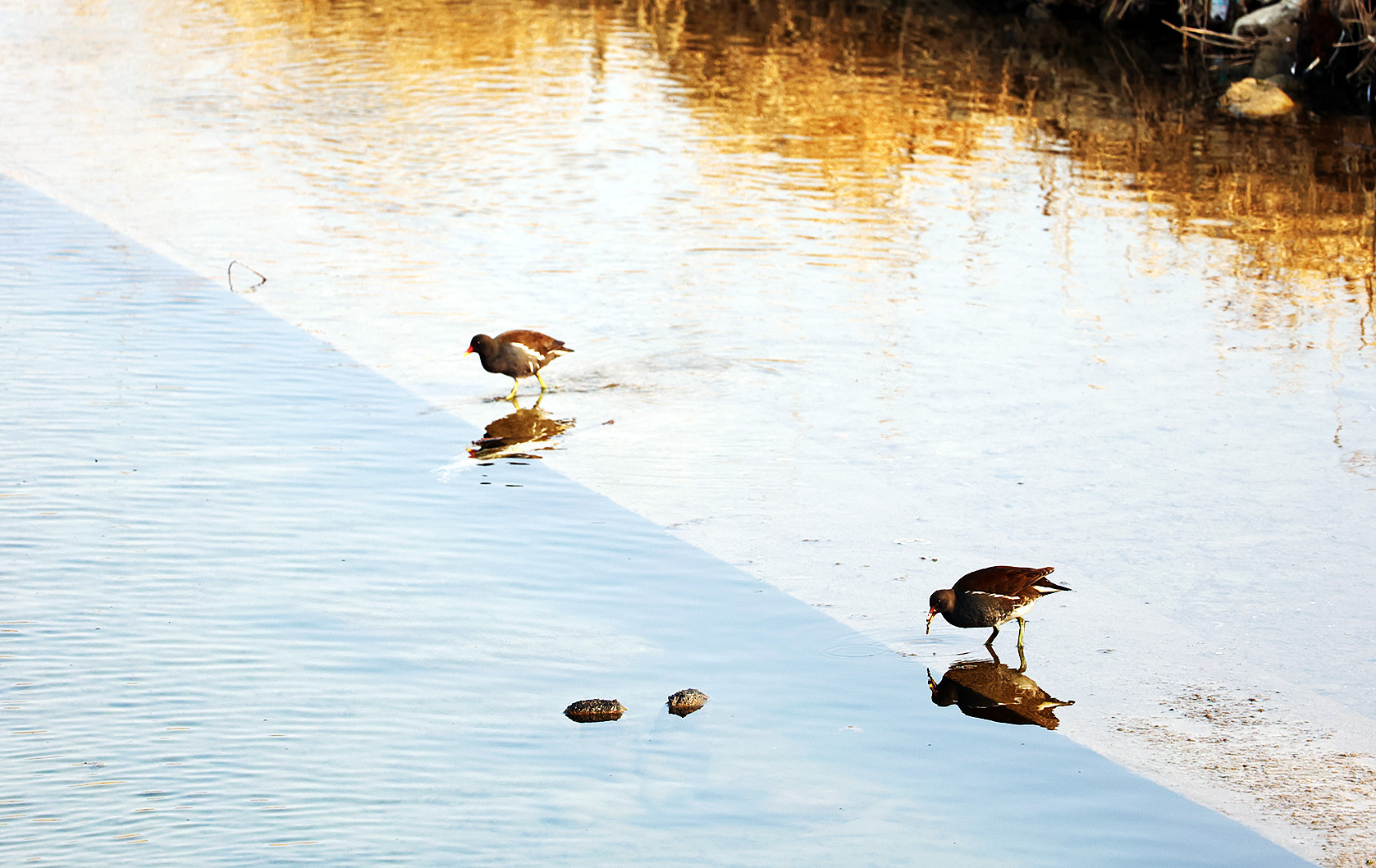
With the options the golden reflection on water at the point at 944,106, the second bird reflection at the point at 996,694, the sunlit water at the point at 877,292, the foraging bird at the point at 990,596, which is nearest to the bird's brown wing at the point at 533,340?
the sunlit water at the point at 877,292

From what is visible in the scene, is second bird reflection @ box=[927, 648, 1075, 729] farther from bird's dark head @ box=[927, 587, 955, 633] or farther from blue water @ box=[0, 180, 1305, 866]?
bird's dark head @ box=[927, 587, 955, 633]

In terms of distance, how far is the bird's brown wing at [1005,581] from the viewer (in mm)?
6199

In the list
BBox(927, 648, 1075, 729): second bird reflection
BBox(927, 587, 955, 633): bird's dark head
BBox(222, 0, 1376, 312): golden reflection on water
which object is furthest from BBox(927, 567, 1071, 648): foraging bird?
BBox(222, 0, 1376, 312): golden reflection on water

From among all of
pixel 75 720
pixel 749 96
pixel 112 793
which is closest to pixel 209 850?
pixel 112 793

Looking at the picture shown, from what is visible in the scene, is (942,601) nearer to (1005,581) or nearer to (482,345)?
(1005,581)

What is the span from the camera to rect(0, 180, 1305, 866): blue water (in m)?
5.12

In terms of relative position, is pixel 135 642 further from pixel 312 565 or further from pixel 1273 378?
pixel 1273 378

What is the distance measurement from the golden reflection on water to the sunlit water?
0.29 feet

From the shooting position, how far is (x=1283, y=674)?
20.2 feet

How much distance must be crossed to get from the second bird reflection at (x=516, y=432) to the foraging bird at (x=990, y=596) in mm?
2933

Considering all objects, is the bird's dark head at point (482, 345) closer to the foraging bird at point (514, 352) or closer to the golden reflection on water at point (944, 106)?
the foraging bird at point (514, 352)

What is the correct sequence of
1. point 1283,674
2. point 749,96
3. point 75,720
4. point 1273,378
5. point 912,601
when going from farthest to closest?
point 749,96 → point 1273,378 → point 912,601 → point 1283,674 → point 75,720

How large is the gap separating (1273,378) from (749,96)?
32.7 ft

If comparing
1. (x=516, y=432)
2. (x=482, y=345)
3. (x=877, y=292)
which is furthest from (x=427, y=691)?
(x=877, y=292)
